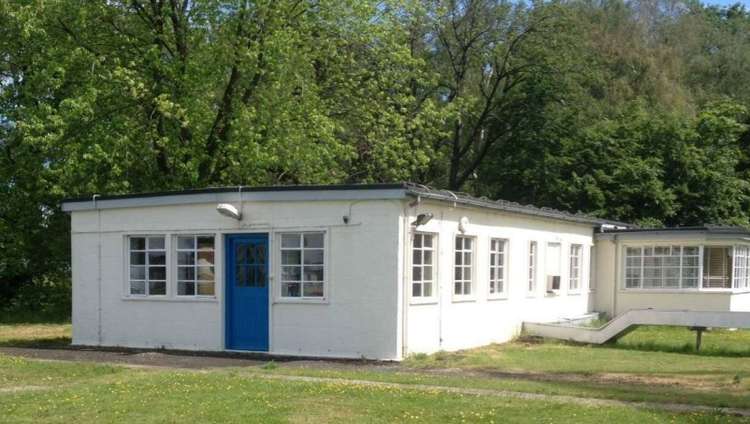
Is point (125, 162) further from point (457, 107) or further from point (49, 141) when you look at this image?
point (457, 107)

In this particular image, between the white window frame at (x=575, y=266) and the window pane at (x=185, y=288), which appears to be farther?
the white window frame at (x=575, y=266)

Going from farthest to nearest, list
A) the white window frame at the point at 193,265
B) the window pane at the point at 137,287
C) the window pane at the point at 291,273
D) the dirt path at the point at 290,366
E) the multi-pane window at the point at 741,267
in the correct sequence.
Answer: the multi-pane window at the point at 741,267 < the window pane at the point at 137,287 < the white window frame at the point at 193,265 < the window pane at the point at 291,273 < the dirt path at the point at 290,366

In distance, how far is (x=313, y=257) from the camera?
16938mm

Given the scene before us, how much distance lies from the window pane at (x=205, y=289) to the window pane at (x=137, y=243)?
1.64m

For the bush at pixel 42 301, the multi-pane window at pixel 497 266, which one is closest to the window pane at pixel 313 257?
the multi-pane window at pixel 497 266

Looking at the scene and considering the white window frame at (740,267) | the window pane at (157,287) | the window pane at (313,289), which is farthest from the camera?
the white window frame at (740,267)

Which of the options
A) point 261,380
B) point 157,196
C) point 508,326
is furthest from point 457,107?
point 261,380

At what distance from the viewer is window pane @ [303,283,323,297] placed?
16.9m

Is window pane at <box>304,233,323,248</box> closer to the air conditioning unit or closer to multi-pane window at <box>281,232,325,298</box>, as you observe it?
multi-pane window at <box>281,232,325,298</box>

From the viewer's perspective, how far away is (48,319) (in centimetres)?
2912

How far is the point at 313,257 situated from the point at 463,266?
11.2 ft

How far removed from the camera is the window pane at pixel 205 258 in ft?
58.8

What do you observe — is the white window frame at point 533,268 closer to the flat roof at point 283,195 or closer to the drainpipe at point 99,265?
the flat roof at point 283,195

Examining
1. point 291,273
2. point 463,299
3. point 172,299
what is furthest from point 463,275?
point 172,299
